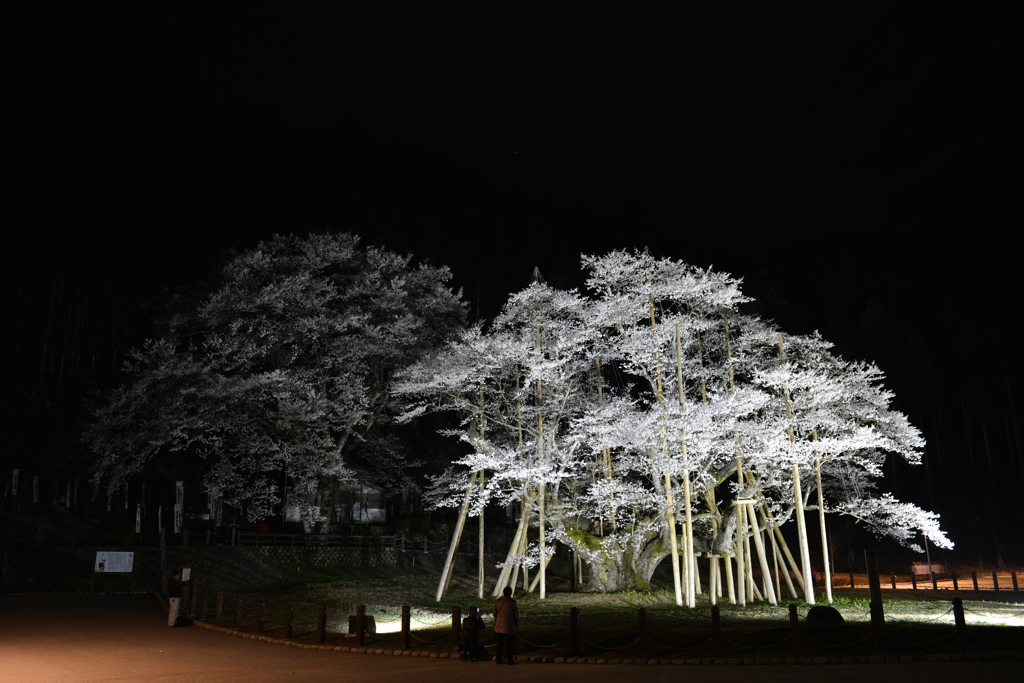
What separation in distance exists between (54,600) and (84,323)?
25.1 metres

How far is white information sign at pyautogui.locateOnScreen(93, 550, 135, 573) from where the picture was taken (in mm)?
18359

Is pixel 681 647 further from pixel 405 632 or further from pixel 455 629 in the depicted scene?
pixel 405 632

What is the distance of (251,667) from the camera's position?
9.11 metres

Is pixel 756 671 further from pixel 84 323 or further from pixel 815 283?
pixel 815 283

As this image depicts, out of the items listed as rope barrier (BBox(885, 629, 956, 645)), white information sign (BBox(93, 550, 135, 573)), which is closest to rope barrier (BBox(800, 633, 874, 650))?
rope barrier (BBox(885, 629, 956, 645))

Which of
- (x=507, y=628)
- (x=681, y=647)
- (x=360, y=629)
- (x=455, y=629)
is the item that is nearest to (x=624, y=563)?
(x=681, y=647)

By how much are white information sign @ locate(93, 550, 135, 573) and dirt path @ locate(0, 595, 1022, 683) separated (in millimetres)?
5560

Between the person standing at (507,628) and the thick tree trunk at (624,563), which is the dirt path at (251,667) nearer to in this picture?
the person standing at (507,628)

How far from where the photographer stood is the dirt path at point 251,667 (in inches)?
319

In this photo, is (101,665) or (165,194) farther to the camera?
(165,194)

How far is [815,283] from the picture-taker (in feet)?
211

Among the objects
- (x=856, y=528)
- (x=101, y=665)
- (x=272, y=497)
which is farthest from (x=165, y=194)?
(x=856, y=528)

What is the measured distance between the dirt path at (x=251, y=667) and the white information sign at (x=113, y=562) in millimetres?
5560

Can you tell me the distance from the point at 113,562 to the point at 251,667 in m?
11.9
